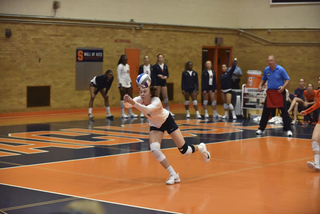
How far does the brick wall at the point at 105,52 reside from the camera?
18359mm

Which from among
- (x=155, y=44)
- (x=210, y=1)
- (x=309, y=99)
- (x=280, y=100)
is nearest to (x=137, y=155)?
(x=280, y=100)

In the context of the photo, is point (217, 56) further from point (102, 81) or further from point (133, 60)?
point (102, 81)

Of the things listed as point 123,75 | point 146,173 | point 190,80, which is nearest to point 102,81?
point 123,75

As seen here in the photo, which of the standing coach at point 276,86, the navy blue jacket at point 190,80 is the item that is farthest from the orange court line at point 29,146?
the navy blue jacket at point 190,80

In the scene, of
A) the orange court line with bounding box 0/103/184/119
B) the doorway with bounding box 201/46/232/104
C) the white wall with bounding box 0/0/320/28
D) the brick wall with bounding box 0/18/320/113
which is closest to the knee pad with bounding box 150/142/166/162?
the orange court line with bounding box 0/103/184/119

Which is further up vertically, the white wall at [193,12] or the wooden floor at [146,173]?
the white wall at [193,12]

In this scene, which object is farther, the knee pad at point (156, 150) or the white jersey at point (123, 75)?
the white jersey at point (123, 75)

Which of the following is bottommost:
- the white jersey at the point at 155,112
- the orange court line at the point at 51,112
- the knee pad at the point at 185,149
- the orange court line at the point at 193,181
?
the orange court line at the point at 193,181

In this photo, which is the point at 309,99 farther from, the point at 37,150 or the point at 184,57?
the point at 37,150

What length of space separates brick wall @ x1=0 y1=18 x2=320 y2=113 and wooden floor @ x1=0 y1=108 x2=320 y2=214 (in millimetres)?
4637

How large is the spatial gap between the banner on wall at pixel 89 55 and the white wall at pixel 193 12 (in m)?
1.45

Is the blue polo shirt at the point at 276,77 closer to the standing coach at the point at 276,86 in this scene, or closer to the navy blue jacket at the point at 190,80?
the standing coach at the point at 276,86

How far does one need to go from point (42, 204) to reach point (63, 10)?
14.7 metres

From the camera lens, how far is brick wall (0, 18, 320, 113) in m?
18.4
